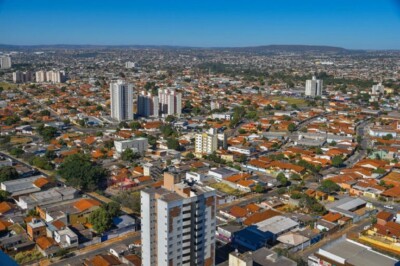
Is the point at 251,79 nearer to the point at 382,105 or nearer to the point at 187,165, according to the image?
the point at 382,105

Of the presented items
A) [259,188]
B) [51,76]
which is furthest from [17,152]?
[51,76]

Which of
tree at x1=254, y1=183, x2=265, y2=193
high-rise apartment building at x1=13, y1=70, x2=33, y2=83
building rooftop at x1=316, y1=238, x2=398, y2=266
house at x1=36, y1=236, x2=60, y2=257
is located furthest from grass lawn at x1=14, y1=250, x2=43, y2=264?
high-rise apartment building at x1=13, y1=70, x2=33, y2=83

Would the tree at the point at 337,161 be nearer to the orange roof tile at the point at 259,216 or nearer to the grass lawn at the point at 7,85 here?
the orange roof tile at the point at 259,216

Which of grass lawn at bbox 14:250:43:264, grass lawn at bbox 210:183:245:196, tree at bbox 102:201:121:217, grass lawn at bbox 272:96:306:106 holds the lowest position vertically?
grass lawn at bbox 14:250:43:264

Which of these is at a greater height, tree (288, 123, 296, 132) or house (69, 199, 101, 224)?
tree (288, 123, 296, 132)

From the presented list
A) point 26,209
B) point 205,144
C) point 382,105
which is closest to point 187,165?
point 205,144

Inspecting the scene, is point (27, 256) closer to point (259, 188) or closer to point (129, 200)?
point (129, 200)

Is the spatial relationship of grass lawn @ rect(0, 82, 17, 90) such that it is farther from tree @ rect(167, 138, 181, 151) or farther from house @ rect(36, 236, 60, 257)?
house @ rect(36, 236, 60, 257)
